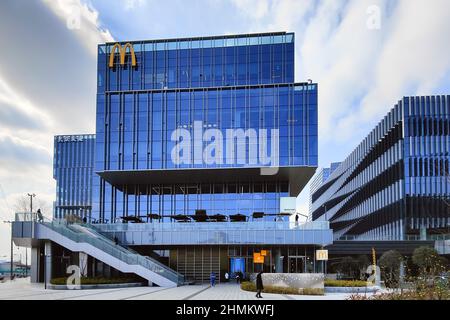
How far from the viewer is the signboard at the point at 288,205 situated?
5848 cm

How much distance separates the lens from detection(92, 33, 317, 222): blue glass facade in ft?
181

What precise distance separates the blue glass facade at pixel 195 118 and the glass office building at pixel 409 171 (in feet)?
45.1

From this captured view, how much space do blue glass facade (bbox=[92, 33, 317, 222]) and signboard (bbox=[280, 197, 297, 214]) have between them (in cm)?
112

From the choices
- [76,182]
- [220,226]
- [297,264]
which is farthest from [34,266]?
[76,182]

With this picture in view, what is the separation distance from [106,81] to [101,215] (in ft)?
51.6

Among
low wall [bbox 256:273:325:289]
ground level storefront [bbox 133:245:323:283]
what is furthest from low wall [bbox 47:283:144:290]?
low wall [bbox 256:273:325:289]

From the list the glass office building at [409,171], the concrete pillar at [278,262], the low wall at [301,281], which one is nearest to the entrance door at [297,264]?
the concrete pillar at [278,262]

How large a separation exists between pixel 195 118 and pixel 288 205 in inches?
556

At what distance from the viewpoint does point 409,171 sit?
73.2m

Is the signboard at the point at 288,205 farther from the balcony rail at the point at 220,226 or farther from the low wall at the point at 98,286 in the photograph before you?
the low wall at the point at 98,286

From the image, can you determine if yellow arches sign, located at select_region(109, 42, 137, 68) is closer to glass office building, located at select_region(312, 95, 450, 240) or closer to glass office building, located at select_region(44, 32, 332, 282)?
glass office building, located at select_region(44, 32, 332, 282)

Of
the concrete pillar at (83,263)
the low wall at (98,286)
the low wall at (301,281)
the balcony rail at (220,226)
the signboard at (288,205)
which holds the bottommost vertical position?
the low wall at (98,286)
